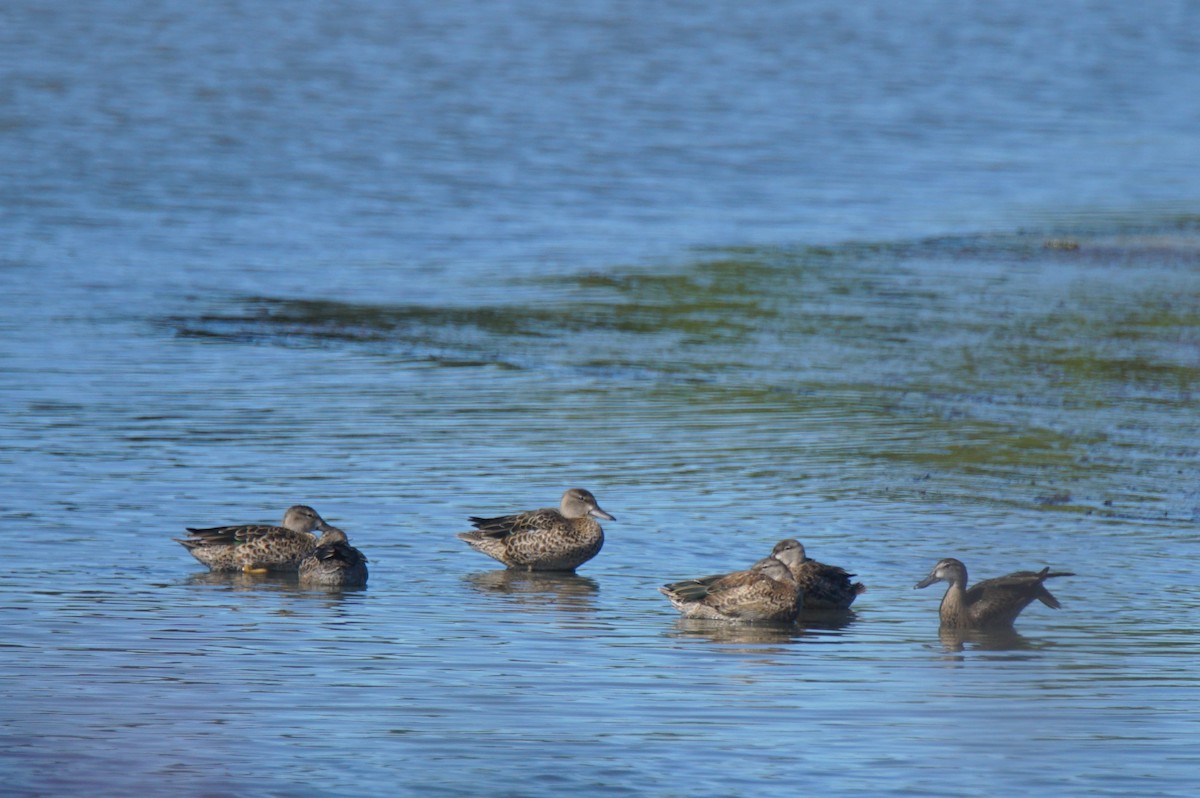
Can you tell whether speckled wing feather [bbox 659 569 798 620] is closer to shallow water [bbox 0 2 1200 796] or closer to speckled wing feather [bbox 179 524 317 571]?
shallow water [bbox 0 2 1200 796]

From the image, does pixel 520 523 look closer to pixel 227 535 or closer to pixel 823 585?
pixel 227 535

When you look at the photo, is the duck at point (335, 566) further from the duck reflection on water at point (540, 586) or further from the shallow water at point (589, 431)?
the duck reflection on water at point (540, 586)

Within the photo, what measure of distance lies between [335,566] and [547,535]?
50.7 inches

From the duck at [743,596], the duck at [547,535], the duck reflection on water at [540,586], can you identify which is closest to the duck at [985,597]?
the duck at [743,596]

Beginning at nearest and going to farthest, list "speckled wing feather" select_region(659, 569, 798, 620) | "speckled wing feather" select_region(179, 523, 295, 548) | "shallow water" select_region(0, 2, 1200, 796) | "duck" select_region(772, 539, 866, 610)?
"shallow water" select_region(0, 2, 1200, 796) → "speckled wing feather" select_region(659, 569, 798, 620) → "duck" select_region(772, 539, 866, 610) → "speckled wing feather" select_region(179, 523, 295, 548)

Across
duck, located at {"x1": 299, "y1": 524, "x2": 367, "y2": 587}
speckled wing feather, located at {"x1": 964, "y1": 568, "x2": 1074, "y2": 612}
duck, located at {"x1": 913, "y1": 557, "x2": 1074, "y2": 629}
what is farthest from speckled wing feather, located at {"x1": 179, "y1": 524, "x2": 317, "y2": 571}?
speckled wing feather, located at {"x1": 964, "y1": 568, "x2": 1074, "y2": 612}

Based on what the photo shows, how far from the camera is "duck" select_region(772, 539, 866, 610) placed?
34.5 feet

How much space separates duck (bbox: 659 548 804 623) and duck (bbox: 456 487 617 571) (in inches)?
45.5

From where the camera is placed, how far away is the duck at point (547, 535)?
11.5 metres

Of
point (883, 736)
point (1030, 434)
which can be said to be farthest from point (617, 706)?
point (1030, 434)

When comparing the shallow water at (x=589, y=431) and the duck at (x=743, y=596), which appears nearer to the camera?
the shallow water at (x=589, y=431)

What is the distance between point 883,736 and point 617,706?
109 cm

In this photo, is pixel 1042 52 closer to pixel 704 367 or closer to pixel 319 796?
pixel 704 367

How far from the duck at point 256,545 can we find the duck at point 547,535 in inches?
34.1
